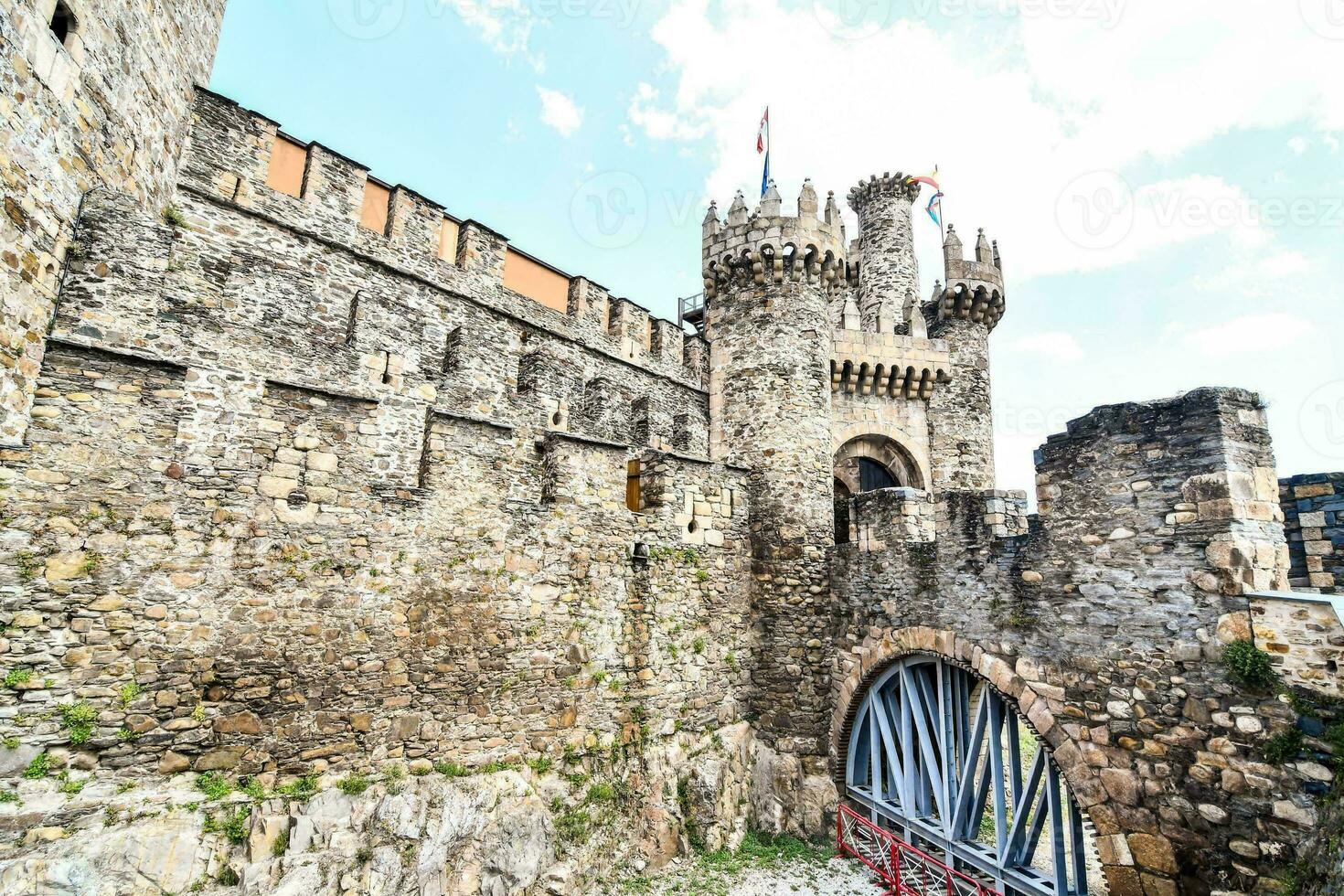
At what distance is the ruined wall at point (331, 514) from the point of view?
515 centimetres

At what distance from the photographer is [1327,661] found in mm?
4742

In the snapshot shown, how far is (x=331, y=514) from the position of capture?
6.46m

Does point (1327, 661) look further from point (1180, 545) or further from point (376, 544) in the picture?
point (376, 544)

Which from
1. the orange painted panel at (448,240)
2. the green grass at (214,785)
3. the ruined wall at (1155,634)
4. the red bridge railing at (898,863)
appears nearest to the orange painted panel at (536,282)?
the orange painted panel at (448,240)

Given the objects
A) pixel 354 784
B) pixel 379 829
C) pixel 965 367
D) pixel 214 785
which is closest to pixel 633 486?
pixel 354 784

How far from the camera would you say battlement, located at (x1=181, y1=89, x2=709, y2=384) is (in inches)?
295

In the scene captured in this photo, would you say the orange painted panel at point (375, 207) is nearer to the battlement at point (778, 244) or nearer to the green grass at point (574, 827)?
the battlement at point (778, 244)

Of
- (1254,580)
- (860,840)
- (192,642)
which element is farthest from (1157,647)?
(192,642)

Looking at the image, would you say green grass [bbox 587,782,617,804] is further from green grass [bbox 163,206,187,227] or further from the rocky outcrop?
green grass [bbox 163,206,187,227]

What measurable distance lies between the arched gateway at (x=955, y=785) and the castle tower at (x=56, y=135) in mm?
10385

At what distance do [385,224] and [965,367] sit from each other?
13.6 metres

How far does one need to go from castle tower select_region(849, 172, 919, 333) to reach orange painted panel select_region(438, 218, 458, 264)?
11.4 m

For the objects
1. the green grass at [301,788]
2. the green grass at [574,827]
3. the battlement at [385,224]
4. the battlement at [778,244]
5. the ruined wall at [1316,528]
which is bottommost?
the green grass at [574,827]

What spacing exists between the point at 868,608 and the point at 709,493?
3.18m
